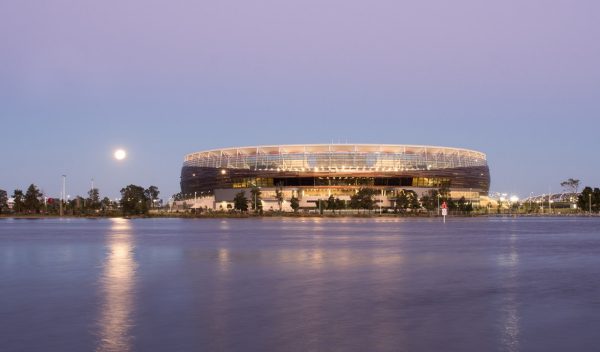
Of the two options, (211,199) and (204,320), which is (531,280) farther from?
(211,199)

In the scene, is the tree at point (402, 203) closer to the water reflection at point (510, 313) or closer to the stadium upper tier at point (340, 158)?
the stadium upper tier at point (340, 158)

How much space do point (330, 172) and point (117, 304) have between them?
16247cm

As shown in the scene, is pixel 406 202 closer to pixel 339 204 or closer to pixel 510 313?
pixel 339 204

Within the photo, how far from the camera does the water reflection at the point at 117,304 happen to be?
480 inches

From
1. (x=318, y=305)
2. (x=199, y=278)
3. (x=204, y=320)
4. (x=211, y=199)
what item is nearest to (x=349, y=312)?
(x=318, y=305)

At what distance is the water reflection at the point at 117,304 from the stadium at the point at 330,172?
150 metres

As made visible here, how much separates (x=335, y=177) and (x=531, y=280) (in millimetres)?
158274

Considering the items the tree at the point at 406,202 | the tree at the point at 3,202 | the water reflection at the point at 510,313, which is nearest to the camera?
the water reflection at the point at 510,313

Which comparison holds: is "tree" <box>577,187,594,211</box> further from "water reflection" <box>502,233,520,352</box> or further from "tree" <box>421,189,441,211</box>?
"water reflection" <box>502,233,520,352</box>

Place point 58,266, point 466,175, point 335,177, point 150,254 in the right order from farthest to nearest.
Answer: point 466,175 → point 335,177 → point 150,254 → point 58,266

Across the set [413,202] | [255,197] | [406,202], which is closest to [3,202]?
[255,197]

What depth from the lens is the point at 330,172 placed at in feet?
586

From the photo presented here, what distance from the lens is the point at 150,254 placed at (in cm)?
3322

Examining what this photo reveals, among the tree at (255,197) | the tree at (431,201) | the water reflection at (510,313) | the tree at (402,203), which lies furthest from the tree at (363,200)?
the water reflection at (510,313)
